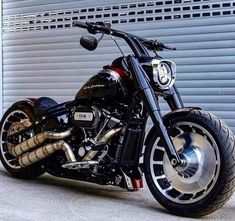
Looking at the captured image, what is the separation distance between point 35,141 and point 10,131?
48 centimetres

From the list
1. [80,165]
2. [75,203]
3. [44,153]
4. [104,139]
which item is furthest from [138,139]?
[44,153]

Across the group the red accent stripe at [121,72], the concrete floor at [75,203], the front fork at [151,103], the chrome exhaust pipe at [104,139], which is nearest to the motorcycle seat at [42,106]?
the concrete floor at [75,203]

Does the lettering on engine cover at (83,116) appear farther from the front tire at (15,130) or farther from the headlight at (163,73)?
the front tire at (15,130)

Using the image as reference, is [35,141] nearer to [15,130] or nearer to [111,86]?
[15,130]

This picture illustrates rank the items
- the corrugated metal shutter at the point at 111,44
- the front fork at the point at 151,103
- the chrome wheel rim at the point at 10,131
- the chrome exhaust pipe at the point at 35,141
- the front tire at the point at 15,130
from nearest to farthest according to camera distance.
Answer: the front fork at the point at 151,103 → the chrome exhaust pipe at the point at 35,141 → the front tire at the point at 15,130 → the chrome wheel rim at the point at 10,131 → the corrugated metal shutter at the point at 111,44

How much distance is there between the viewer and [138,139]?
11.9ft

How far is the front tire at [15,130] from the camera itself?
177 inches

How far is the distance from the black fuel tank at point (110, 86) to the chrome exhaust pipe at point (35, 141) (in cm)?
46

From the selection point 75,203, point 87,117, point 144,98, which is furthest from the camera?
point 87,117

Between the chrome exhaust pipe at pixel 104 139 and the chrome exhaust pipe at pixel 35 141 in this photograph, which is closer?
the chrome exhaust pipe at pixel 104 139

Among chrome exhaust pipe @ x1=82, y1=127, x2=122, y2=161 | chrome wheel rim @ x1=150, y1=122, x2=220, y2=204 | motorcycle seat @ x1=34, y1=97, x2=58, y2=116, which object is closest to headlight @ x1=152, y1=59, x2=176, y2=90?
chrome wheel rim @ x1=150, y1=122, x2=220, y2=204

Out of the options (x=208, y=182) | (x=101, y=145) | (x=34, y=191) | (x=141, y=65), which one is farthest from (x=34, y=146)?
(x=208, y=182)

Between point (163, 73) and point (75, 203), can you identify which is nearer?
point (163, 73)

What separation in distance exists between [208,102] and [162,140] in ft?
9.58
